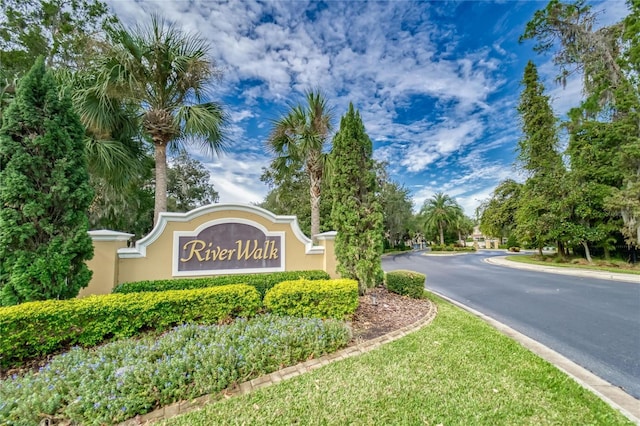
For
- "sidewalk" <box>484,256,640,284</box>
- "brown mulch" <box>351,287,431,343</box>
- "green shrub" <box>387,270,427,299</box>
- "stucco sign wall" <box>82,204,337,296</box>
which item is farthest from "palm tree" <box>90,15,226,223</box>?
"sidewalk" <box>484,256,640,284</box>

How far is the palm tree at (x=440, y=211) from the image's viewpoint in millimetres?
34219

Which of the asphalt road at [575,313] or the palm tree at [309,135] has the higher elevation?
the palm tree at [309,135]

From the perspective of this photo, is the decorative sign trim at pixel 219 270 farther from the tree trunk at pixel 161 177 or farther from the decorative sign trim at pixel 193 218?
the tree trunk at pixel 161 177

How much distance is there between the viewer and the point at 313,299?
4770 millimetres

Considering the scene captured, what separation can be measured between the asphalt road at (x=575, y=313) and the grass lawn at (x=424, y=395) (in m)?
0.99

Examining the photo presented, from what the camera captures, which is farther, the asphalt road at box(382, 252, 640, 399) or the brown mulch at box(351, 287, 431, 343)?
the brown mulch at box(351, 287, 431, 343)

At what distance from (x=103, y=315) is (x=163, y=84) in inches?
236

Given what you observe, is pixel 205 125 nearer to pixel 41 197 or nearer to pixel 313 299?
pixel 41 197

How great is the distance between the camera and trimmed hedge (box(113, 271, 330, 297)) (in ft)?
17.3

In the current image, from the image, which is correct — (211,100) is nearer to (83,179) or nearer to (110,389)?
(83,179)

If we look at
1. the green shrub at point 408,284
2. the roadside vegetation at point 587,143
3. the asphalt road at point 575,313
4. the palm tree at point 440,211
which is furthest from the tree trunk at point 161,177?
the palm tree at point 440,211

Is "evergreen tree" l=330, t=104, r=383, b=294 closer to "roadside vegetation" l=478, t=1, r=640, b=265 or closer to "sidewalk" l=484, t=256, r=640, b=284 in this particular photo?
"sidewalk" l=484, t=256, r=640, b=284

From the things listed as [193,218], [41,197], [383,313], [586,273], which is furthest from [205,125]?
[586,273]

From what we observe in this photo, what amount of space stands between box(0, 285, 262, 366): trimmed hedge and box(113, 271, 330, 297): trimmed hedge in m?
0.89
